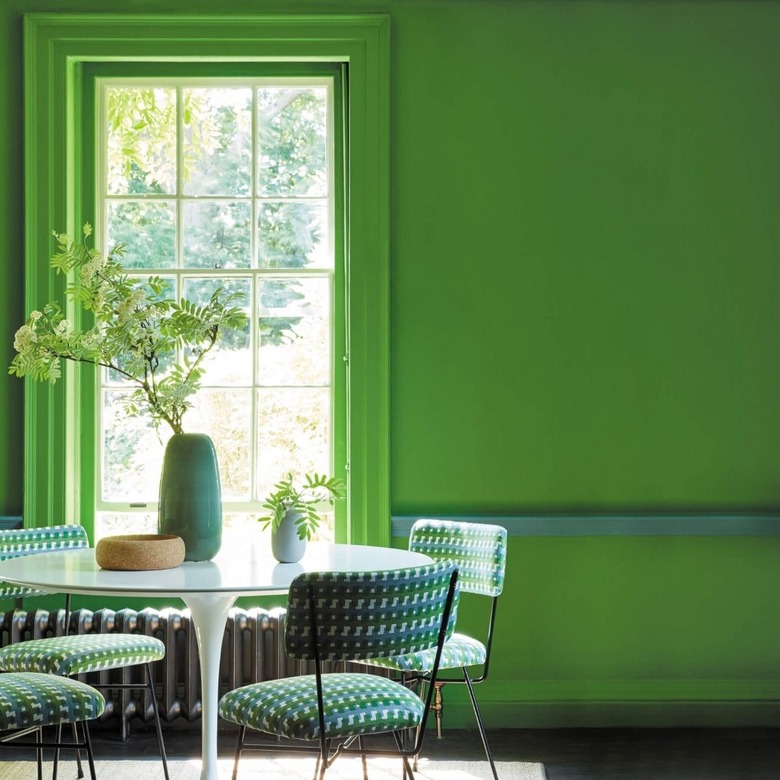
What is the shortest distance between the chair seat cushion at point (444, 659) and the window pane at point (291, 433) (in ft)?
4.10

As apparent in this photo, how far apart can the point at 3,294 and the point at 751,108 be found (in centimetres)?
337

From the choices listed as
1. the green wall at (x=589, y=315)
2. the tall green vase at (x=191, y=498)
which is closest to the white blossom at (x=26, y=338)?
the tall green vase at (x=191, y=498)

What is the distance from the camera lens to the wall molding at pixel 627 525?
13.8ft

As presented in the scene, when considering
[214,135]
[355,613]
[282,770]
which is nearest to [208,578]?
[355,613]

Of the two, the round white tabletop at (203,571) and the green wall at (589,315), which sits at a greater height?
the green wall at (589,315)

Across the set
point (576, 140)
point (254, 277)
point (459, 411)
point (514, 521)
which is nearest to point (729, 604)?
point (514, 521)

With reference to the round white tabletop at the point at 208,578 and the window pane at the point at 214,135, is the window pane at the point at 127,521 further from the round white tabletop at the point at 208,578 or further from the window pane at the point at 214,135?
the window pane at the point at 214,135

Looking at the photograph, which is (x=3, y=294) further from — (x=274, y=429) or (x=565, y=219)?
(x=565, y=219)

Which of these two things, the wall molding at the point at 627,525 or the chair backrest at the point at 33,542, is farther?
the wall molding at the point at 627,525

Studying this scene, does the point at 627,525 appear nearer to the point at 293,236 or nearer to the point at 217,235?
the point at 293,236

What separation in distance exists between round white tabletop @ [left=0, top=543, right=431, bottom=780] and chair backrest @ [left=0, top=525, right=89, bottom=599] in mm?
295

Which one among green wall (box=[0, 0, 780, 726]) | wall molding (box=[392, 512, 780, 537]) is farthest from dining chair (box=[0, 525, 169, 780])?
wall molding (box=[392, 512, 780, 537])

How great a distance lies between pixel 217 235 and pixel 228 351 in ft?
1.71

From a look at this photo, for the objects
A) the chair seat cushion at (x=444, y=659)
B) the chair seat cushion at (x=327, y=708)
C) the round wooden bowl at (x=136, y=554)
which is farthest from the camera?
the chair seat cushion at (x=444, y=659)
